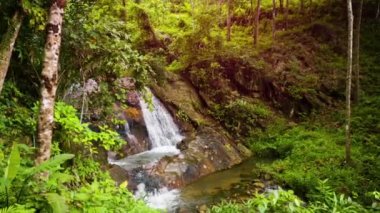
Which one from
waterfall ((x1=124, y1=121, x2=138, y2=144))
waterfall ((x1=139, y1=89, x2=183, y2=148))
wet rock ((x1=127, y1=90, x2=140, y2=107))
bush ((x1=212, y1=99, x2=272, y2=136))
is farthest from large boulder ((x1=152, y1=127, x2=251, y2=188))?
wet rock ((x1=127, y1=90, x2=140, y2=107))

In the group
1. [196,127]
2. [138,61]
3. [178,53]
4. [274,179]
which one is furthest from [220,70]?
[138,61]

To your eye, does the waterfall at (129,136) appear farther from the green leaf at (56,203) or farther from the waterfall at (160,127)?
the green leaf at (56,203)

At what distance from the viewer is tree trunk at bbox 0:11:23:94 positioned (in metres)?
5.75

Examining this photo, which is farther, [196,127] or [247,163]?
[196,127]

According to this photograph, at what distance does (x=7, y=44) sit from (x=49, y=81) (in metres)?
1.25

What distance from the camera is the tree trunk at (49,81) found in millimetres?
5148

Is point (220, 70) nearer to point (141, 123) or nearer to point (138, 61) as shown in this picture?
point (141, 123)

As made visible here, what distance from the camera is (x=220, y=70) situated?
20188 mm

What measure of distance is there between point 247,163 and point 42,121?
11369 millimetres

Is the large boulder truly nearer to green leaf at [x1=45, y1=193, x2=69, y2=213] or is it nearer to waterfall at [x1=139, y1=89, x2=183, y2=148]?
waterfall at [x1=139, y1=89, x2=183, y2=148]

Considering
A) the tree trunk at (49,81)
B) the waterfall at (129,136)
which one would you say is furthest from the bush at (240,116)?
the tree trunk at (49,81)

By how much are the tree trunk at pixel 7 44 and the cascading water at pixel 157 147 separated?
574 cm

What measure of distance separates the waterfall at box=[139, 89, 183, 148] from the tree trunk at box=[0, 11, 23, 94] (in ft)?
30.6

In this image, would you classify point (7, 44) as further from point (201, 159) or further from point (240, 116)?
point (240, 116)
